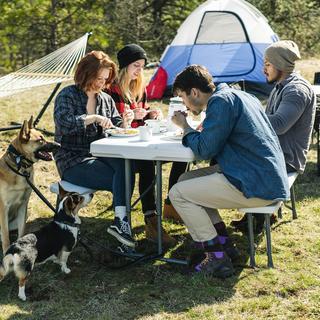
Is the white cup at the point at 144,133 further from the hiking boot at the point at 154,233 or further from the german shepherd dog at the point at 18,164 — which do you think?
the hiking boot at the point at 154,233

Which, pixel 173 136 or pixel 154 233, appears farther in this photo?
pixel 154 233

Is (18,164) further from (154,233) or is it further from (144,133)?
(154,233)

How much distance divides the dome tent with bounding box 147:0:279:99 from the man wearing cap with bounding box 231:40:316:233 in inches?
174

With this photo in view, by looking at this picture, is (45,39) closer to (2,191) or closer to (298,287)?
(2,191)

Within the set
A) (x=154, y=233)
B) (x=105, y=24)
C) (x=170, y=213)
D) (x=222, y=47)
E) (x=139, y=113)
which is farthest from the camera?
(x=105, y=24)

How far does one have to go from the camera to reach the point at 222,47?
332 inches

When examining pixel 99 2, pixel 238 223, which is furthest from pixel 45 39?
Result: pixel 238 223

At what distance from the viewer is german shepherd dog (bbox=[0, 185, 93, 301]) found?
3047mm

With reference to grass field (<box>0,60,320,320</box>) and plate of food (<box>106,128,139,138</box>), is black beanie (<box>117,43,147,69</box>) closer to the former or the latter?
plate of food (<box>106,128,139,138</box>)

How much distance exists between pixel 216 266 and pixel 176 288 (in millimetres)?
279

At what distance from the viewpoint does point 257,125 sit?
3.13 m

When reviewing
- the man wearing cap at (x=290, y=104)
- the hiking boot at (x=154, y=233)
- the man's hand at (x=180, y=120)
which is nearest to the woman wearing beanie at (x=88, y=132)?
the hiking boot at (x=154, y=233)

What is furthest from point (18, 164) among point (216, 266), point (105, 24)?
point (105, 24)

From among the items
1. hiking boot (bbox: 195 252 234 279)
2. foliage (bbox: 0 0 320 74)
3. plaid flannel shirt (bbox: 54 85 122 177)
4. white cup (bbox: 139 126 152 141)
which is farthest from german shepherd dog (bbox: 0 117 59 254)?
foliage (bbox: 0 0 320 74)
